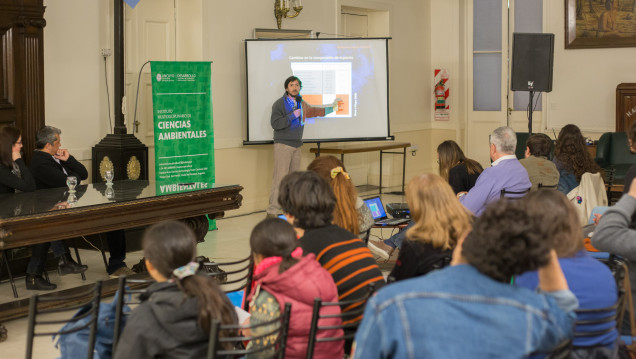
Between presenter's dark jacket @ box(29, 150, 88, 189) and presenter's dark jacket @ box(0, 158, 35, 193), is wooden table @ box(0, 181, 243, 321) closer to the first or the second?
presenter's dark jacket @ box(0, 158, 35, 193)

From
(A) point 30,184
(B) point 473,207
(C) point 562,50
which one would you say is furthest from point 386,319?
(C) point 562,50

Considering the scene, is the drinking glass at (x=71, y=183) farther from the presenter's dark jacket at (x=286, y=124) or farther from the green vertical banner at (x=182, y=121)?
the presenter's dark jacket at (x=286, y=124)

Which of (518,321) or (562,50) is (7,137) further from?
(562,50)

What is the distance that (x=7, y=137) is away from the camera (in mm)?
5277

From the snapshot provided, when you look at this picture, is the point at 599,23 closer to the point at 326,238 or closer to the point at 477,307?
the point at 326,238

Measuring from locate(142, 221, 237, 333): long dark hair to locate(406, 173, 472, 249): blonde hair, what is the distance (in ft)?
3.14

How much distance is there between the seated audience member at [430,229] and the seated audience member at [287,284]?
496 millimetres

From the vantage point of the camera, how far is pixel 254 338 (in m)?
2.28

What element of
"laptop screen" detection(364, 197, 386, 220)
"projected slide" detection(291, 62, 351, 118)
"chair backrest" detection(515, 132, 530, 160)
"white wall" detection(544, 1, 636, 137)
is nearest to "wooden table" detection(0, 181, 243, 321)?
"laptop screen" detection(364, 197, 386, 220)

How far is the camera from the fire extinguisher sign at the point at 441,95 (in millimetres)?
11508

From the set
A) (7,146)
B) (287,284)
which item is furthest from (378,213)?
(287,284)

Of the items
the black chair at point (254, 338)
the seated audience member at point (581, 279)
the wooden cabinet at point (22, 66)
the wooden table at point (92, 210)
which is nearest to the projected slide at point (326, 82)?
the wooden cabinet at point (22, 66)

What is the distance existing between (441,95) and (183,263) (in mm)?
9514

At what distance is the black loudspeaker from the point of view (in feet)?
30.8
